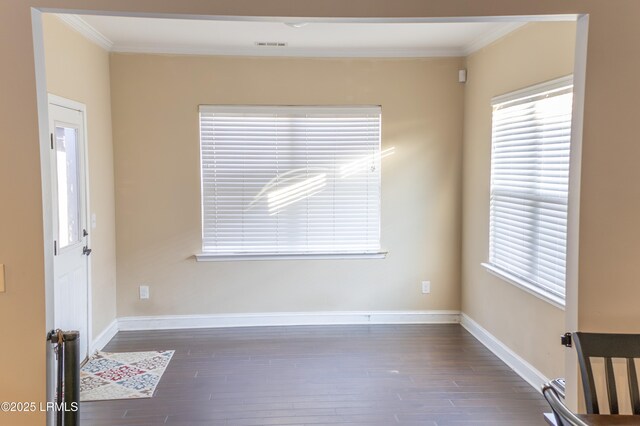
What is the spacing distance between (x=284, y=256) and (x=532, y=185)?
2.45 m

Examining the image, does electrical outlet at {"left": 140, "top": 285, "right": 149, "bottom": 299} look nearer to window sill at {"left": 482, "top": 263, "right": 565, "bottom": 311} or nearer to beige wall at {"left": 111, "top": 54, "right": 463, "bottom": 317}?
beige wall at {"left": 111, "top": 54, "right": 463, "bottom": 317}

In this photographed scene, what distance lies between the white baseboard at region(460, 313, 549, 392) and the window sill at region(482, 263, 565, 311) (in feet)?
1.89

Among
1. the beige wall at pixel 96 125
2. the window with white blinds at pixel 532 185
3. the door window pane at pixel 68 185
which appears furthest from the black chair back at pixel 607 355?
the beige wall at pixel 96 125

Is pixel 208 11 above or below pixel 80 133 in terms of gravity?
above

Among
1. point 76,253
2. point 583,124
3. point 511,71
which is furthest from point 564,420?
point 76,253

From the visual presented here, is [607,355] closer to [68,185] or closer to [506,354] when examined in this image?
[506,354]

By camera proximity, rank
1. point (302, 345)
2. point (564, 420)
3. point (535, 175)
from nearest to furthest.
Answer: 1. point (564, 420)
2. point (535, 175)
3. point (302, 345)

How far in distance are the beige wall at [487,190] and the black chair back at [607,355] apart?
148 centimetres

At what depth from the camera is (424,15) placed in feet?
7.09

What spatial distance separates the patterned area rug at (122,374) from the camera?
353 centimetres

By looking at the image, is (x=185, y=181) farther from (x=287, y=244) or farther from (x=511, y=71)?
(x=511, y=71)

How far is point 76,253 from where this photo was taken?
391 centimetres

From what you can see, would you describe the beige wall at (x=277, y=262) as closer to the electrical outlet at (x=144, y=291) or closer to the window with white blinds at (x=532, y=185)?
the electrical outlet at (x=144, y=291)

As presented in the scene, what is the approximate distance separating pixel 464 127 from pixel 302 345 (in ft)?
8.84
